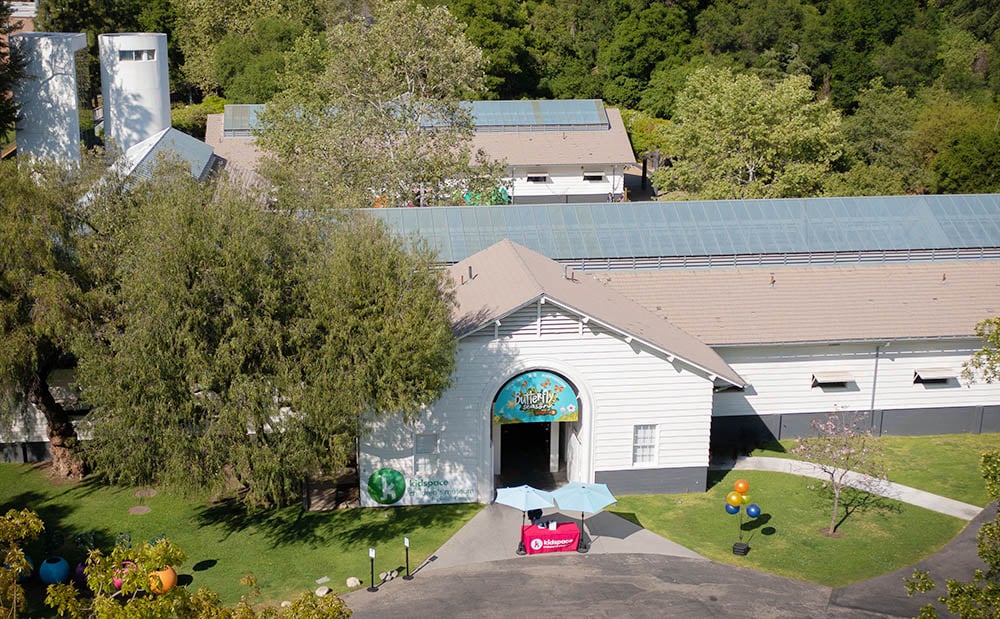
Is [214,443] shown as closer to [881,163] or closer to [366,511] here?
[366,511]

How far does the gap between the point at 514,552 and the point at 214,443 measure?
9044 millimetres

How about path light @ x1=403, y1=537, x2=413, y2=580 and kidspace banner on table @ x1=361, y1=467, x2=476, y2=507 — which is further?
kidspace banner on table @ x1=361, y1=467, x2=476, y2=507

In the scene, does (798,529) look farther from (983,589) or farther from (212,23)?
(212,23)

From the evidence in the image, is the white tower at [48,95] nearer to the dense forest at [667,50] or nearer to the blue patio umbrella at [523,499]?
the dense forest at [667,50]

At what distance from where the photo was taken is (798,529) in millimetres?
30703

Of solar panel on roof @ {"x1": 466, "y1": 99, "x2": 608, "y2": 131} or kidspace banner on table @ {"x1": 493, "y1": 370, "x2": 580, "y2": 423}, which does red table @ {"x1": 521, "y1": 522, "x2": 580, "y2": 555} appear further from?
solar panel on roof @ {"x1": 466, "y1": 99, "x2": 608, "y2": 131}

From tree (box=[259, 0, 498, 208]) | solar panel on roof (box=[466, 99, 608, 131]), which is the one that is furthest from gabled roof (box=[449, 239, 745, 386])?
solar panel on roof (box=[466, 99, 608, 131])

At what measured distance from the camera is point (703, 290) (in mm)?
38250

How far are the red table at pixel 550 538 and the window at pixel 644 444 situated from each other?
4.20m

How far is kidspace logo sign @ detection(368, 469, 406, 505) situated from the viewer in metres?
31.3

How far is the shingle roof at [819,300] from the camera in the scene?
36438 millimetres

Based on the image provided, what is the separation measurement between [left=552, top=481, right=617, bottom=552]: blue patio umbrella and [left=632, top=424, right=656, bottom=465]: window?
2969mm

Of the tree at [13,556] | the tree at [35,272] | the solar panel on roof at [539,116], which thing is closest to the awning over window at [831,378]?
the tree at [35,272]

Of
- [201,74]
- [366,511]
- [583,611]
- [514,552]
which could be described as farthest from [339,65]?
[201,74]
